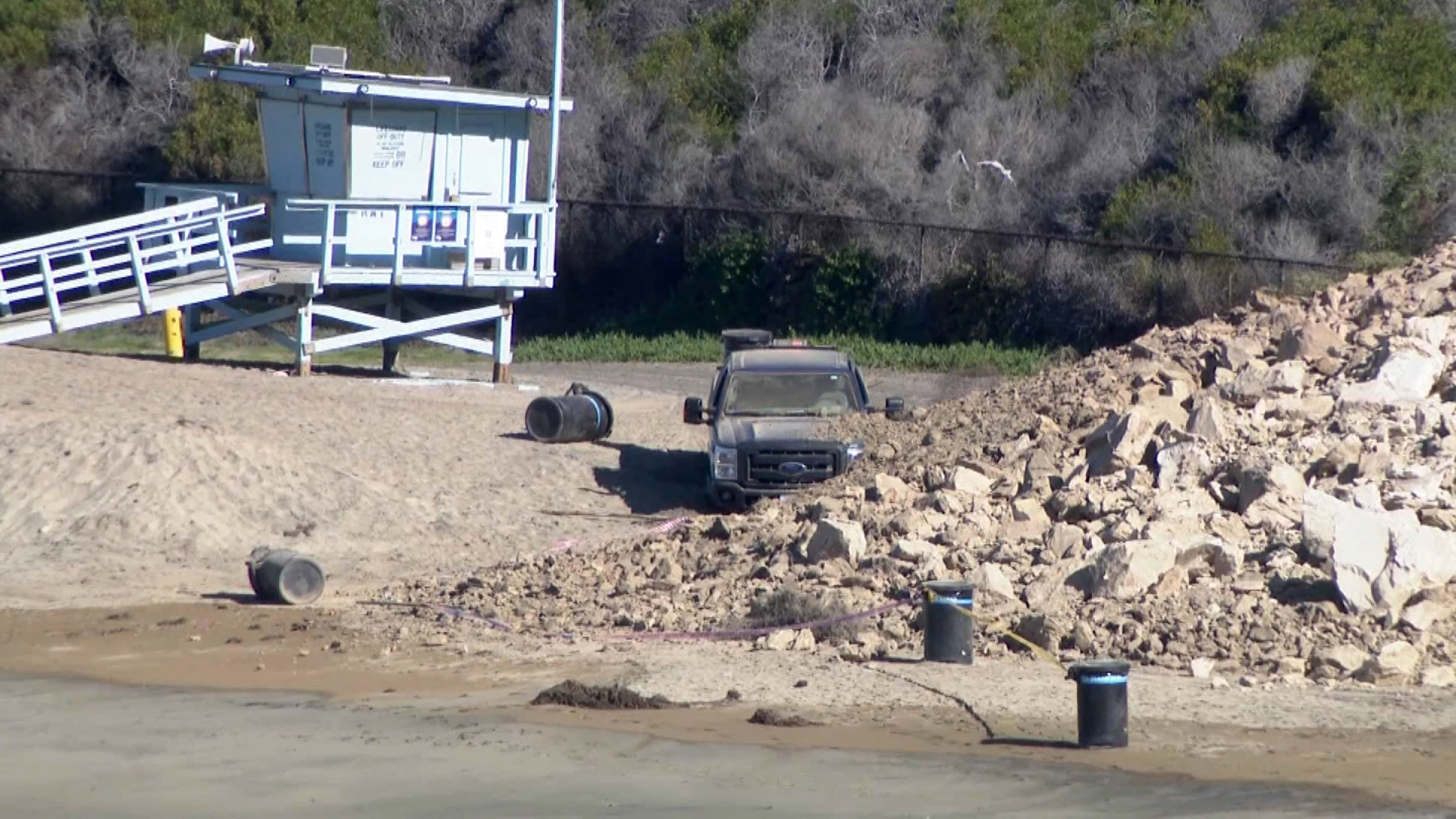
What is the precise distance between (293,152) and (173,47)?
19521 mm

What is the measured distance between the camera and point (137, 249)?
22516 mm

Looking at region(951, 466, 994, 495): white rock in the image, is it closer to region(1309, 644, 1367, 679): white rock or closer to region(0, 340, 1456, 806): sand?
region(0, 340, 1456, 806): sand

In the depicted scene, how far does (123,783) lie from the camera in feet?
29.5

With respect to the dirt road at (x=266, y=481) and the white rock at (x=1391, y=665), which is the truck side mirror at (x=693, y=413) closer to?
→ the dirt road at (x=266, y=481)

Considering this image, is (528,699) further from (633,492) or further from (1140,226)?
(1140,226)

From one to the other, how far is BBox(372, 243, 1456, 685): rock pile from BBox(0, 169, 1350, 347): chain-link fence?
12.4 m

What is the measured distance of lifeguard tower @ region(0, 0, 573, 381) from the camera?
965 inches

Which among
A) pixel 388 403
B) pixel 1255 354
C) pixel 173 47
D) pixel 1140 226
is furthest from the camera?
pixel 173 47

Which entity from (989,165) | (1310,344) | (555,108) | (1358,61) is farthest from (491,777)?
(989,165)

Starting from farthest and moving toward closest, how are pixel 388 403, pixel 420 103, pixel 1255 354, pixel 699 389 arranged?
pixel 699 389, pixel 420 103, pixel 388 403, pixel 1255 354

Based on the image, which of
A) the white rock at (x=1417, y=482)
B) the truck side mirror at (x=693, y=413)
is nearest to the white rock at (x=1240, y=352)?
the white rock at (x=1417, y=482)

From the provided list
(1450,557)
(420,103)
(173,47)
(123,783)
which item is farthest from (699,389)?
(173,47)

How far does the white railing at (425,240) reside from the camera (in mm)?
24781

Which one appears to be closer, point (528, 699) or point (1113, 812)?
Answer: point (1113, 812)
